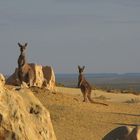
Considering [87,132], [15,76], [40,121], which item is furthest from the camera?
[15,76]

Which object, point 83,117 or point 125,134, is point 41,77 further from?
point 125,134

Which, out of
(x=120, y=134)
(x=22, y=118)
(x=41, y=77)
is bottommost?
(x=120, y=134)

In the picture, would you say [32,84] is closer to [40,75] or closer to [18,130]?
[40,75]

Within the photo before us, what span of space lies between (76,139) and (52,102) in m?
6.23

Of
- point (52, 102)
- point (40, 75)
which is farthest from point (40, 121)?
point (40, 75)

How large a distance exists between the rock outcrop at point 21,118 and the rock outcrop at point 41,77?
1921 cm

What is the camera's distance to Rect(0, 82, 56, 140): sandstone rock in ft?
22.7

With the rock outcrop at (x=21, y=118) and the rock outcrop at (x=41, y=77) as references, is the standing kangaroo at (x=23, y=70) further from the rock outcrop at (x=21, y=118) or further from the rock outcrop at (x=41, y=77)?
the rock outcrop at (x=21, y=118)

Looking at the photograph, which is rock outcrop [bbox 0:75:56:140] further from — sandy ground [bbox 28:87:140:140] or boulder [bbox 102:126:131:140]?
sandy ground [bbox 28:87:140:140]

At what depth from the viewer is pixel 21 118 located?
7.15 m

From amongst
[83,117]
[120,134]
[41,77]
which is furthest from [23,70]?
[120,134]

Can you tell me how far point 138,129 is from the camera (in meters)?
8.51

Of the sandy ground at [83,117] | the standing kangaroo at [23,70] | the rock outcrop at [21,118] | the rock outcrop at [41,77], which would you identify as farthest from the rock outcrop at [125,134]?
the rock outcrop at [41,77]

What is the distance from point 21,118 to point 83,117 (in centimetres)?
1278
